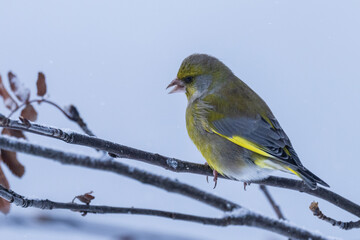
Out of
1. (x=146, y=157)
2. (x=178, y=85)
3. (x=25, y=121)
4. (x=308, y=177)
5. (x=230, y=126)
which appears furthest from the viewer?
(x=178, y=85)

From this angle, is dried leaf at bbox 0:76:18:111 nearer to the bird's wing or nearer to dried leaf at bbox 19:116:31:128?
dried leaf at bbox 19:116:31:128

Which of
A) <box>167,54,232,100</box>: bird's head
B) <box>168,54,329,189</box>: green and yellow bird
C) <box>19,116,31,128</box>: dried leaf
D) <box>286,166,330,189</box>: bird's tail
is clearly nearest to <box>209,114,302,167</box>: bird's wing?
<box>168,54,329,189</box>: green and yellow bird

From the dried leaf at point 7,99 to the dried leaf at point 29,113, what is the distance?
0.17 feet

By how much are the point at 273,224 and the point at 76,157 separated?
1.26m

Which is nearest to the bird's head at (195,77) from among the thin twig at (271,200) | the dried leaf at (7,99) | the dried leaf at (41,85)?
the thin twig at (271,200)

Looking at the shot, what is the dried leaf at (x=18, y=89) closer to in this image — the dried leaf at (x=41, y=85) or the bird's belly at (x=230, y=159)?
the dried leaf at (x=41, y=85)

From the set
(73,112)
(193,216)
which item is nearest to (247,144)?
(193,216)

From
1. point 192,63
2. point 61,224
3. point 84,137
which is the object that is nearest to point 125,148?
point 84,137

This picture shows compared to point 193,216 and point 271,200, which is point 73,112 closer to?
point 193,216

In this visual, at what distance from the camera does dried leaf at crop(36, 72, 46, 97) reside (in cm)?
206

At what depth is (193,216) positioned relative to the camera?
2250 millimetres

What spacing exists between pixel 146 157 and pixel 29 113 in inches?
22.5

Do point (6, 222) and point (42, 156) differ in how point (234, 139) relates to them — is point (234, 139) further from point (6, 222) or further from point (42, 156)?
point (6, 222)

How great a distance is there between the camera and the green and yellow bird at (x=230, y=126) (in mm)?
2721
